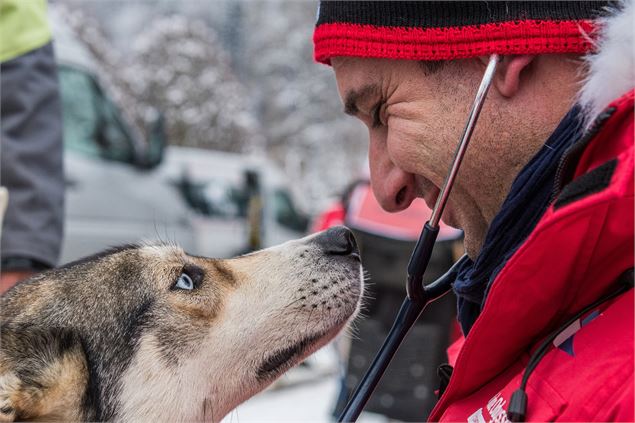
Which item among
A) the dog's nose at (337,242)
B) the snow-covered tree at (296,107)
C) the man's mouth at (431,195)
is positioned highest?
the man's mouth at (431,195)

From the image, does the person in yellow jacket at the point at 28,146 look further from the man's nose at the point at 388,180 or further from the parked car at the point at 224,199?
the parked car at the point at 224,199

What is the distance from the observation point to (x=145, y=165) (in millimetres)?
6191

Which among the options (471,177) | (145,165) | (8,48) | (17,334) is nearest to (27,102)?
(8,48)

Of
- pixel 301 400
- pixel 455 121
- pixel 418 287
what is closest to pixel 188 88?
pixel 301 400

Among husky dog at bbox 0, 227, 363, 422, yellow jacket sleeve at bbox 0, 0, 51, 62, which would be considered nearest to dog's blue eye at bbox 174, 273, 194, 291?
husky dog at bbox 0, 227, 363, 422

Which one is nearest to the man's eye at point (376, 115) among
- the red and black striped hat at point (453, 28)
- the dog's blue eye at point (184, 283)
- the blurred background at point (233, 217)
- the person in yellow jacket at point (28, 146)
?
the red and black striped hat at point (453, 28)

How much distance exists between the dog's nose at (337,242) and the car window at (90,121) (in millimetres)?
3620

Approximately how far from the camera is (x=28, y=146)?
9.70 ft

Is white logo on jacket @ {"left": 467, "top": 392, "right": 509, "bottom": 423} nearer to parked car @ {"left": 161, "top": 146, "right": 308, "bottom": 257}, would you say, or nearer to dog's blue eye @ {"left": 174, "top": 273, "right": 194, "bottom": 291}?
dog's blue eye @ {"left": 174, "top": 273, "right": 194, "bottom": 291}

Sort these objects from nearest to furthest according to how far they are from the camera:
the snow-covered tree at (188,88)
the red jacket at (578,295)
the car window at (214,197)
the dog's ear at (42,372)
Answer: the red jacket at (578,295)
the dog's ear at (42,372)
the car window at (214,197)
the snow-covered tree at (188,88)

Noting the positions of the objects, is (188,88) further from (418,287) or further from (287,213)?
(418,287)

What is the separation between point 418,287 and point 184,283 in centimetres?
81

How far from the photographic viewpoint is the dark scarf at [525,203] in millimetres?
1530

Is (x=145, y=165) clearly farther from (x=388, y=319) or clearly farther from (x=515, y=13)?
(x=515, y=13)
